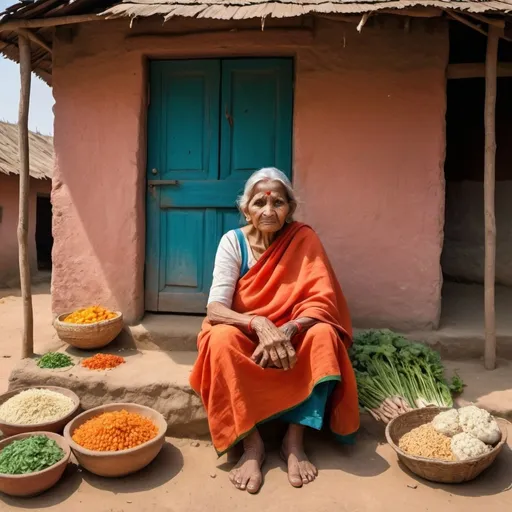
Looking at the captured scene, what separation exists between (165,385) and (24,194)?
6.00 feet

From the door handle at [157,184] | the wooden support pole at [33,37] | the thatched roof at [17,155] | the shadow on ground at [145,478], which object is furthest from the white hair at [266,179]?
the thatched roof at [17,155]

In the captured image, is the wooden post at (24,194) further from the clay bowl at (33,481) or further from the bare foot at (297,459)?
the bare foot at (297,459)

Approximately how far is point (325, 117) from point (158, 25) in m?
1.52

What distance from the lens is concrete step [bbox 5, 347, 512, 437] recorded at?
3.01 meters

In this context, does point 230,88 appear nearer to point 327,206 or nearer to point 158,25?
point 158,25

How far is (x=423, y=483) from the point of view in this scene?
8.13ft

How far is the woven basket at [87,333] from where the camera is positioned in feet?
11.5

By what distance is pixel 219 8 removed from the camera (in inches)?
127

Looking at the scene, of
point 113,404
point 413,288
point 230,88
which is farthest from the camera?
point 230,88

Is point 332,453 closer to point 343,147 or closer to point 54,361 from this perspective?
point 54,361

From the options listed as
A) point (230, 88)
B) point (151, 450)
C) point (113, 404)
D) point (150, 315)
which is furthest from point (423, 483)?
point (230, 88)

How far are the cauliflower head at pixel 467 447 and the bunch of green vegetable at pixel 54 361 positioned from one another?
2.51 m

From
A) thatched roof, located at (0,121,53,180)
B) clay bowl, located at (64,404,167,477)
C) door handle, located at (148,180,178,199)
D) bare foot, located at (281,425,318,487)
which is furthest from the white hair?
thatched roof, located at (0,121,53,180)

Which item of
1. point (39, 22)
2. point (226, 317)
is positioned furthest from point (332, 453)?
point (39, 22)
